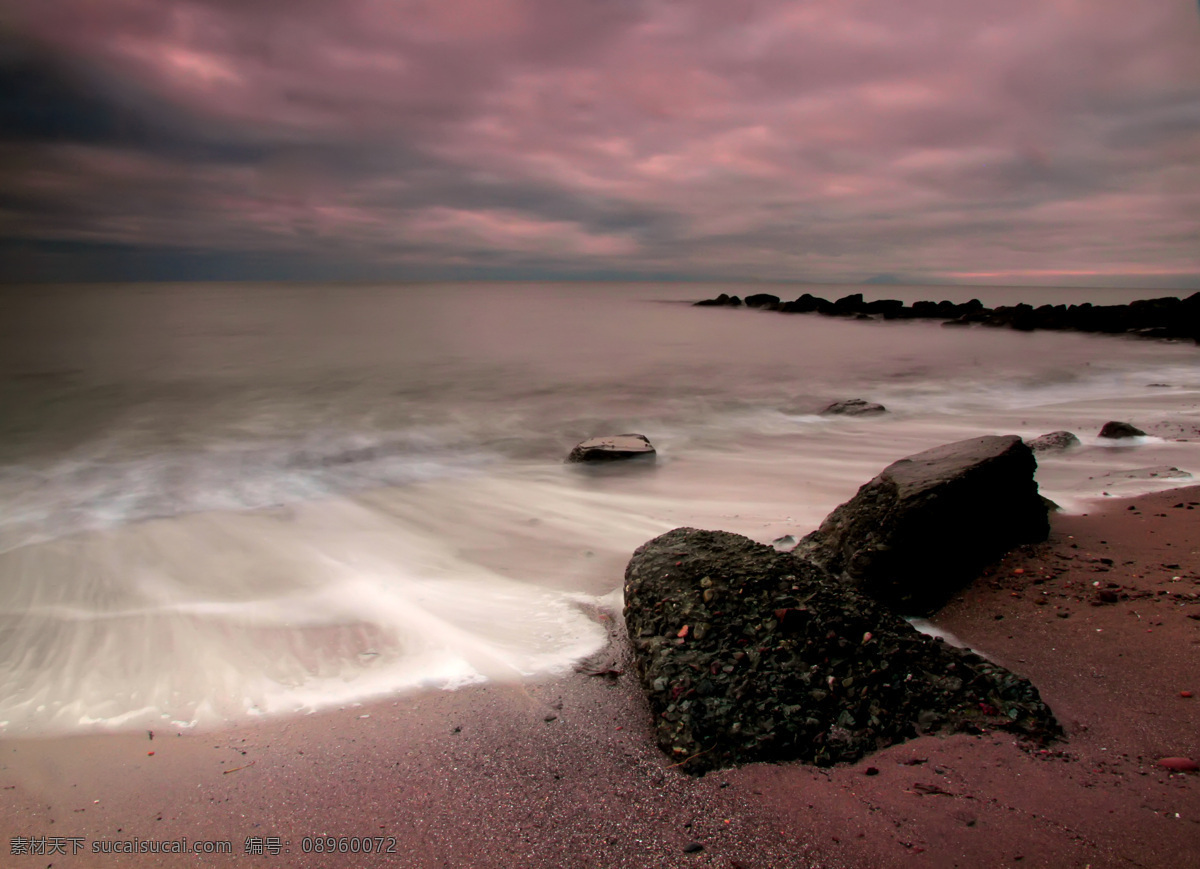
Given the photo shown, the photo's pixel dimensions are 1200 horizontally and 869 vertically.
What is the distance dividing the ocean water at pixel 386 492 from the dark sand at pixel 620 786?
0.97ft

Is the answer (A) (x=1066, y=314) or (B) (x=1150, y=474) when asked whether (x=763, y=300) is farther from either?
(B) (x=1150, y=474)

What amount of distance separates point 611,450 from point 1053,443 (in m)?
4.25

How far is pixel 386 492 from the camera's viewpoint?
614 cm

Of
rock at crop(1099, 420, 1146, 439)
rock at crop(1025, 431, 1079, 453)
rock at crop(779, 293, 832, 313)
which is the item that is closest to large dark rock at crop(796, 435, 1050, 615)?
rock at crop(1025, 431, 1079, 453)

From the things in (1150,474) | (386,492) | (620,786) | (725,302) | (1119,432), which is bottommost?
(386,492)

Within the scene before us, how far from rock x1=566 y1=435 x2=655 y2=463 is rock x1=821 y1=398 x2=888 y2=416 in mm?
4068

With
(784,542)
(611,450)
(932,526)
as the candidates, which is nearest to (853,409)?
(611,450)

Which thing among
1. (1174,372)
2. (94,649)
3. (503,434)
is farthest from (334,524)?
(1174,372)

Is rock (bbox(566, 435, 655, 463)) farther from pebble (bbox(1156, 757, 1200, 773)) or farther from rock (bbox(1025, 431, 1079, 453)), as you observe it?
pebble (bbox(1156, 757, 1200, 773))

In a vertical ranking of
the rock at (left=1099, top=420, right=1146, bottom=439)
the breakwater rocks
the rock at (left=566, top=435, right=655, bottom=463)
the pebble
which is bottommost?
the rock at (left=566, top=435, right=655, bottom=463)

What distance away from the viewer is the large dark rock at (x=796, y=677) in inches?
79.3

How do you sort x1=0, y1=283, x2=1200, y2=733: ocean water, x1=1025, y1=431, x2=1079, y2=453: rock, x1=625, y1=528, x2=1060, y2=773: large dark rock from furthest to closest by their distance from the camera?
x1=1025, y1=431, x2=1079, y2=453: rock < x1=0, y1=283, x2=1200, y2=733: ocean water < x1=625, y1=528, x2=1060, y2=773: large dark rock

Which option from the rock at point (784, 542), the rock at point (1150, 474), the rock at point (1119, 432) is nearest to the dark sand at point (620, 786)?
the rock at point (784, 542)

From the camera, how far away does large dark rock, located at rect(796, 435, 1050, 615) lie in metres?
2.99
